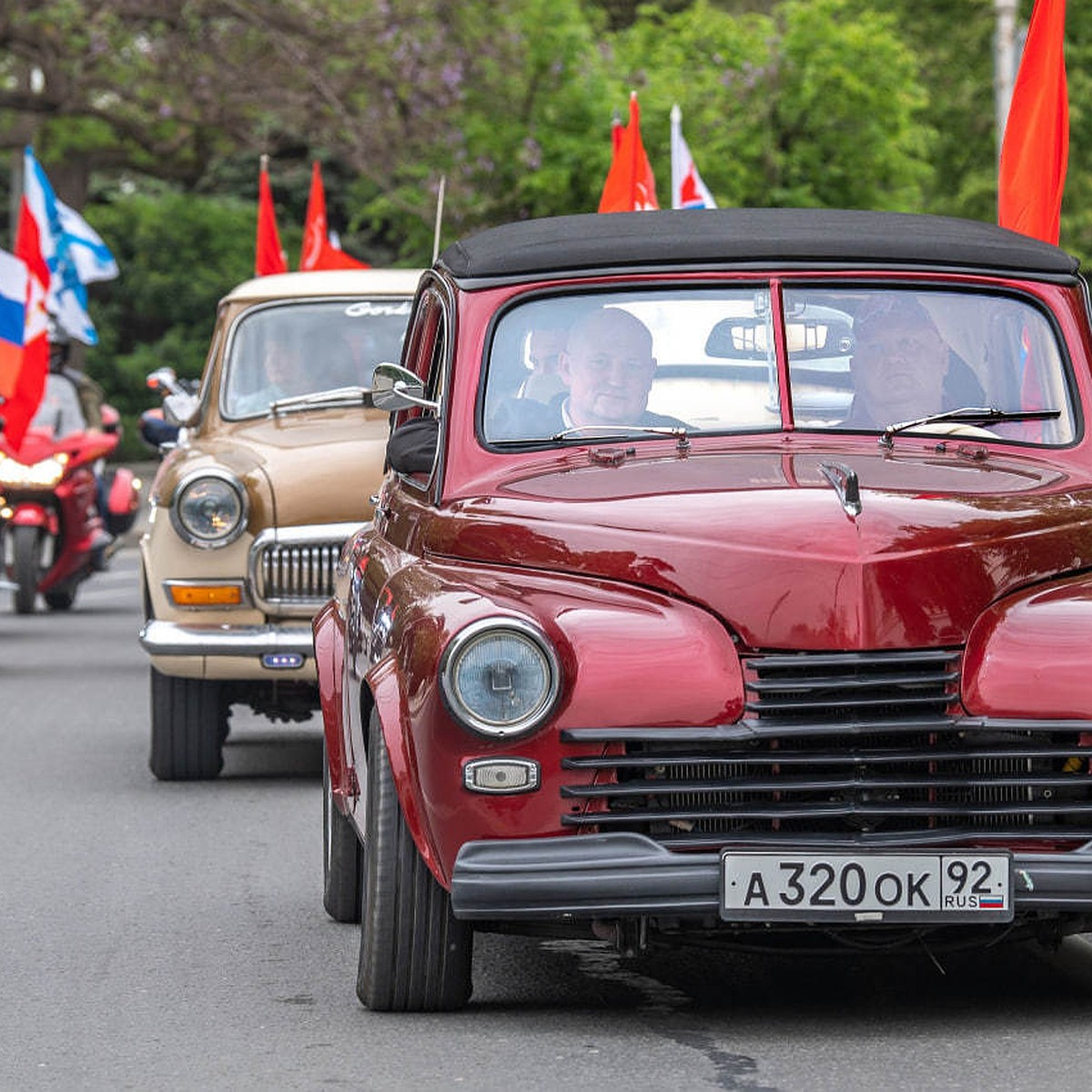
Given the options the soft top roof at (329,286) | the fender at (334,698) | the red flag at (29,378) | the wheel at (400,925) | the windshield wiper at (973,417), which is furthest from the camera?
the red flag at (29,378)

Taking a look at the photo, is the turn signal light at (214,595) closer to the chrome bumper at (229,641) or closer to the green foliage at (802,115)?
the chrome bumper at (229,641)

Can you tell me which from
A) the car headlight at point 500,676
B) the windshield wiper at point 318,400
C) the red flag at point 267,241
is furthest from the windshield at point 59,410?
the car headlight at point 500,676

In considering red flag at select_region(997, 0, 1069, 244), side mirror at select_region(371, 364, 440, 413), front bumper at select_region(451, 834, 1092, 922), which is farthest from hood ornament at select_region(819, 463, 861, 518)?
red flag at select_region(997, 0, 1069, 244)

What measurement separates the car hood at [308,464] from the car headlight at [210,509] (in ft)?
0.24

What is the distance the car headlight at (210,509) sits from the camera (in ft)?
37.6

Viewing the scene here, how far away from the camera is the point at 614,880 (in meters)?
5.86

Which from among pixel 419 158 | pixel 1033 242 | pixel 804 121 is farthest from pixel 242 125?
pixel 1033 242

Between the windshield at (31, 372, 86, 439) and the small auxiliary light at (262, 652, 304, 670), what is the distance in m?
9.76

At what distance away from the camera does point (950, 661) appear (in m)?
5.97

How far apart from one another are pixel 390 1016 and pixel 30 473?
14.5 metres

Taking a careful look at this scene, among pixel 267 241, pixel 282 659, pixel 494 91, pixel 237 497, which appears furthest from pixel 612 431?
pixel 494 91

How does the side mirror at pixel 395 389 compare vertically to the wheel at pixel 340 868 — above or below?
above

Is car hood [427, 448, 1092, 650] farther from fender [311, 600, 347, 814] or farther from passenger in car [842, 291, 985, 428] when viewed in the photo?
fender [311, 600, 347, 814]

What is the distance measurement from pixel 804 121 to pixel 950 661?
27.1 meters
